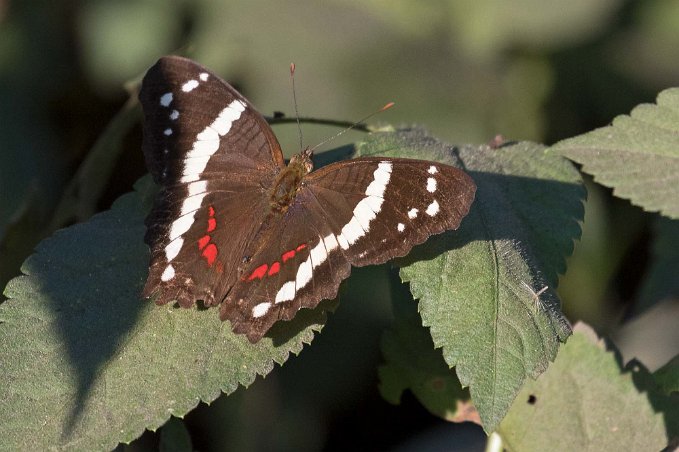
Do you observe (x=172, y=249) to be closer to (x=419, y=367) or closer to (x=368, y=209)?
(x=368, y=209)

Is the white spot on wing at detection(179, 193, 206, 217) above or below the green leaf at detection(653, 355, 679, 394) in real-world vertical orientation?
above

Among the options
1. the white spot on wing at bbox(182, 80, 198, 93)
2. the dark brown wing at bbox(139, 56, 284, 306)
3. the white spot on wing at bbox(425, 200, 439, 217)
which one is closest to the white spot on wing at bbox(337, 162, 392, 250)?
the white spot on wing at bbox(425, 200, 439, 217)

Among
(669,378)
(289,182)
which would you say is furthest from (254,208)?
(669,378)

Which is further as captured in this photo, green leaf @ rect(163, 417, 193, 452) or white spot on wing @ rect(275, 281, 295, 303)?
green leaf @ rect(163, 417, 193, 452)

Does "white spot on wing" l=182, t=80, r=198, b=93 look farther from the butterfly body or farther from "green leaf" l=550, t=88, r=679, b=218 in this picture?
"green leaf" l=550, t=88, r=679, b=218

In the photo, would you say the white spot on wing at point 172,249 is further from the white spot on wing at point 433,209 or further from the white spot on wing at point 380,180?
the white spot on wing at point 433,209

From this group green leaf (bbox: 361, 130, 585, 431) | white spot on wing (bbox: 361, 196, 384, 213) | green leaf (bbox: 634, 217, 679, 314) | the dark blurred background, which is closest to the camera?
green leaf (bbox: 361, 130, 585, 431)

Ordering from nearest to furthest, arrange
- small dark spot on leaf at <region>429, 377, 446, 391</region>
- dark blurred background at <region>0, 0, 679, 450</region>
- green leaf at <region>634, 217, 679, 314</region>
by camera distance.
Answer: small dark spot on leaf at <region>429, 377, 446, 391</region>, green leaf at <region>634, 217, 679, 314</region>, dark blurred background at <region>0, 0, 679, 450</region>
